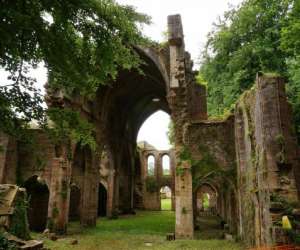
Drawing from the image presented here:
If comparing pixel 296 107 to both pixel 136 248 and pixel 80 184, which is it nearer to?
pixel 136 248

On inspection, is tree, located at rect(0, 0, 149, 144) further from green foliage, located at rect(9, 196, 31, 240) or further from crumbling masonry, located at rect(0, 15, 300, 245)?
green foliage, located at rect(9, 196, 31, 240)

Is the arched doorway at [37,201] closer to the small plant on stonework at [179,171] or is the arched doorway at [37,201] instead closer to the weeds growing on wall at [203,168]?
the small plant on stonework at [179,171]

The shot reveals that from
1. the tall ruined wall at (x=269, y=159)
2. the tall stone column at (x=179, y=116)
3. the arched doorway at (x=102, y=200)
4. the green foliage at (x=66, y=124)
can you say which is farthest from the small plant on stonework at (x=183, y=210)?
the arched doorway at (x=102, y=200)

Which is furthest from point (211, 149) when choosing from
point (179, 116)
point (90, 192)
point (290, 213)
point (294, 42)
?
point (90, 192)

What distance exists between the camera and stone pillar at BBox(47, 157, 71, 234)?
1365cm

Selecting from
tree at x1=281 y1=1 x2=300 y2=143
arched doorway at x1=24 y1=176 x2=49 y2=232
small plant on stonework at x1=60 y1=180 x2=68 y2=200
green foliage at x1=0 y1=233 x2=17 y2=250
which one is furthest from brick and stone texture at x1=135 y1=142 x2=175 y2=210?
green foliage at x1=0 y1=233 x2=17 y2=250

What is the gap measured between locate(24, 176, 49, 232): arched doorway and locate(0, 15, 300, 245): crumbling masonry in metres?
0.06

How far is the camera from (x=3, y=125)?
518 cm

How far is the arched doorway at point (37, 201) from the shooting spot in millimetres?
15362

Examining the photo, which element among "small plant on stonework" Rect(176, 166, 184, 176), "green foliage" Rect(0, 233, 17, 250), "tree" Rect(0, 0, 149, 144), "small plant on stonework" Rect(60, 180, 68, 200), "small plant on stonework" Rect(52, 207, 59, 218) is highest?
"tree" Rect(0, 0, 149, 144)

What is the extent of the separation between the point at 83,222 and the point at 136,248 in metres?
7.81

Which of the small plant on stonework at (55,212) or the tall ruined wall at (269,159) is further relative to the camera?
the small plant on stonework at (55,212)

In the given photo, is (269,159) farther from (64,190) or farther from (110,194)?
(110,194)

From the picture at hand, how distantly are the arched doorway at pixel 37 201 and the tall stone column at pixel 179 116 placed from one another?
25.4ft
